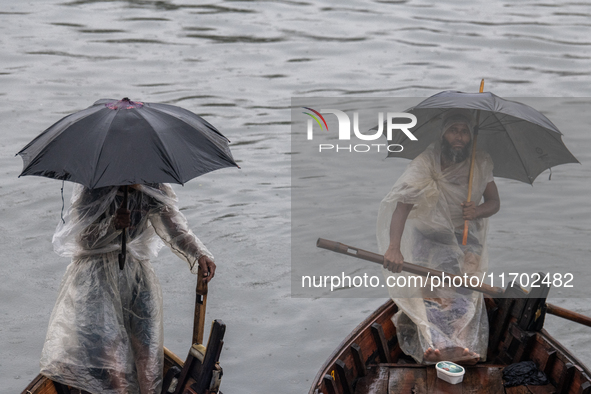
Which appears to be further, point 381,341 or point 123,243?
point 381,341

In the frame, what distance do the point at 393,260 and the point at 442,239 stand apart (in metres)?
0.55

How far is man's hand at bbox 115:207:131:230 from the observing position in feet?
15.6

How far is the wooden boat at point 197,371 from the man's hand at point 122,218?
2.03ft

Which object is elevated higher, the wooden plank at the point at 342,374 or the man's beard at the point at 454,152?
the man's beard at the point at 454,152

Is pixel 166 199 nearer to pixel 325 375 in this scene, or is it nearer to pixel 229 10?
pixel 325 375

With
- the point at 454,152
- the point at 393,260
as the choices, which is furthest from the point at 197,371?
the point at 454,152

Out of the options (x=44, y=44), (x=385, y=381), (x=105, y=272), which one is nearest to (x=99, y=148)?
(x=105, y=272)

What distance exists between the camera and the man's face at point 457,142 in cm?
593

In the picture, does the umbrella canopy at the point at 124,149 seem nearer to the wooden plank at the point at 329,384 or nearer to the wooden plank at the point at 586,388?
the wooden plank at the point at 329,384

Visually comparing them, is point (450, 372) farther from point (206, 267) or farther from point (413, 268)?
point (206, 267)

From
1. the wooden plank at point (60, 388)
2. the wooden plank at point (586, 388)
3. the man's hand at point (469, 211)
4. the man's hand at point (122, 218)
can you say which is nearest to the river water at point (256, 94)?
the wooden plank at point (60, 388)

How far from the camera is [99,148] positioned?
14.5ft

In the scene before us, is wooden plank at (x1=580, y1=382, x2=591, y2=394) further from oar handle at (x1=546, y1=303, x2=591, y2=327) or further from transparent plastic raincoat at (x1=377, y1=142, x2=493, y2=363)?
transparent plastic raincoat at (x1=377, y1=142, x2=493, y2=363)

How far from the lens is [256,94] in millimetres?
15414
